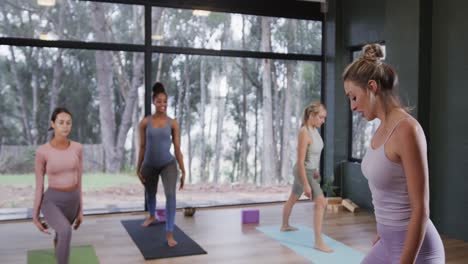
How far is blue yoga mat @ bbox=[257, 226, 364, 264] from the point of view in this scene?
367 centimetres

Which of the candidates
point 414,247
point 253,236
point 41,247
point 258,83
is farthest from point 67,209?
point 258,83

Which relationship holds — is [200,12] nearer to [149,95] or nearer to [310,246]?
[149,95]

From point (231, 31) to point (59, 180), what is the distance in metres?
3.43

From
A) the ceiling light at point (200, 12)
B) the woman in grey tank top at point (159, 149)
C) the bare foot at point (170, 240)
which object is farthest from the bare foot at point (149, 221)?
the ceiling light at point (200, 12)

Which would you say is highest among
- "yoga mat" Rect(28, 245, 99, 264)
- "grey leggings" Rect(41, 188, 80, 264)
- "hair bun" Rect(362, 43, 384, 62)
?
"hair bun" Rect(362, 43, 384, 62)

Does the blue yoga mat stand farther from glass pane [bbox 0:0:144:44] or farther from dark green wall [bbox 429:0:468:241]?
glass pane [bbox 0:0:144:44]

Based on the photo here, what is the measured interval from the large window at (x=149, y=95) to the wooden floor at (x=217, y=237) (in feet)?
1.54

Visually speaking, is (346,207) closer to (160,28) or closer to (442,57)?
(442,57)

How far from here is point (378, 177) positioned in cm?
142

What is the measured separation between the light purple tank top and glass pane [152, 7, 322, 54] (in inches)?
171

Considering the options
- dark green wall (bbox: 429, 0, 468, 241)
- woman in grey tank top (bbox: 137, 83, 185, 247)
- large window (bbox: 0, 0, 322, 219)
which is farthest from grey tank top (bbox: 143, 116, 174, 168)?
dark green wall (bbox: 429, 0, 468, 241)

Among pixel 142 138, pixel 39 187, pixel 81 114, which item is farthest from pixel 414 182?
pixel 81 114

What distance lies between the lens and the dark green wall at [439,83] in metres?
4.31

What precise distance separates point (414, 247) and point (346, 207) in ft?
14.5
